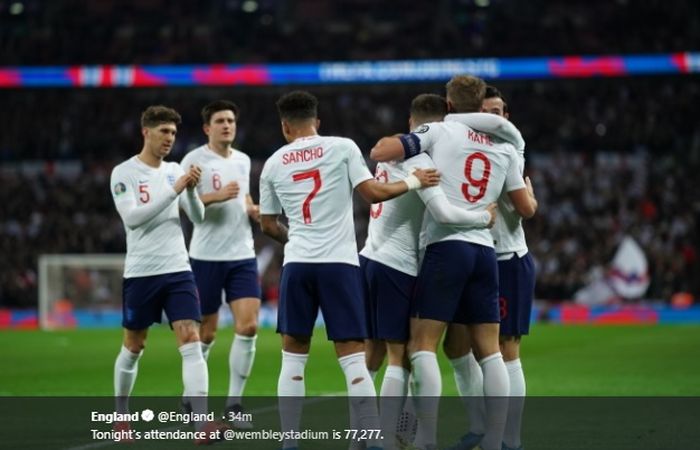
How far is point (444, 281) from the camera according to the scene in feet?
24.9

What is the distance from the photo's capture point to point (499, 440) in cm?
757

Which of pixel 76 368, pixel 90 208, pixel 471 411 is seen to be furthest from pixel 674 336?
pixel 90 208

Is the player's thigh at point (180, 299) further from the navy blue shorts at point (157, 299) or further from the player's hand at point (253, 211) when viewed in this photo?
the player's hand at point (253, 211)

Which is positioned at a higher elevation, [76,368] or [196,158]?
[196,158]

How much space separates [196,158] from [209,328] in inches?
60.4

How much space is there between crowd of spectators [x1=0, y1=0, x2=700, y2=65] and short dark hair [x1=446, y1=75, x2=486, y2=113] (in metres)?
26.7

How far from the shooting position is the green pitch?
13.4m

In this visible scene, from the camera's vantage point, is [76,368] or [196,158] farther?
[76,368]

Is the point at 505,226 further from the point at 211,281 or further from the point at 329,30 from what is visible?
the point at 329,30

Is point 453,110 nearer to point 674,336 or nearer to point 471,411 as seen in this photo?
point 471,411

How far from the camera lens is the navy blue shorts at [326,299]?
7.68m

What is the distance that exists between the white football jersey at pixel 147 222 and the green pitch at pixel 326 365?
364cm

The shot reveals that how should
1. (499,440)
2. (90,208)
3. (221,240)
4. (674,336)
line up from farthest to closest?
(90,208), (674,336), (221,240), (499,440)

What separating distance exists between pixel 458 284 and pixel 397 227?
0.69m
